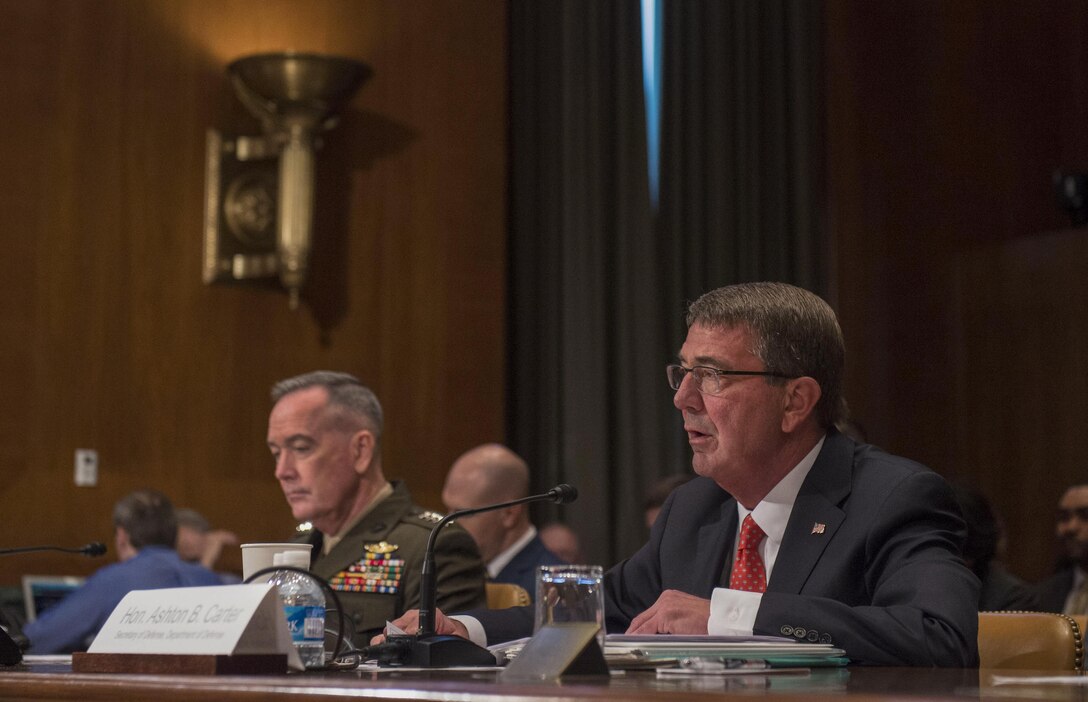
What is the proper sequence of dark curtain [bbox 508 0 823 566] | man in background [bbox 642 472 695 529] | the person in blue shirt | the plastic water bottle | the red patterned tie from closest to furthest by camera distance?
the plastic water bottle, the red patterned tie, the person in blue shirt, man in background [bbox 642 472 695 529], dark curtain [bbox 508 0 823 566]

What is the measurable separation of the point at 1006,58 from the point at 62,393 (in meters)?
4.94

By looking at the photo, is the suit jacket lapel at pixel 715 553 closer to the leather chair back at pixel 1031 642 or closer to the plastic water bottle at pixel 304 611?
the leather chair back at pixel 1031 642

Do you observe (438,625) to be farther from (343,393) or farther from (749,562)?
(343,393)

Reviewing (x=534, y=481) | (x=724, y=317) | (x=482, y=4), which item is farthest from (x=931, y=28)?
(x=724, y=317)

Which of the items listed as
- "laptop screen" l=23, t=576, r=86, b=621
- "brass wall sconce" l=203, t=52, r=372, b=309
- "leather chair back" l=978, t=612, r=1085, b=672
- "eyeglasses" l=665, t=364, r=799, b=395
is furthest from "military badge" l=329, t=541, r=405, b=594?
"brass wall sconce" l=203, t=52, r=372, b=309

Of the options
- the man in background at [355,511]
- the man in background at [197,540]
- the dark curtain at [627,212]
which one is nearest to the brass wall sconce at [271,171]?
the man in background at [197,540]

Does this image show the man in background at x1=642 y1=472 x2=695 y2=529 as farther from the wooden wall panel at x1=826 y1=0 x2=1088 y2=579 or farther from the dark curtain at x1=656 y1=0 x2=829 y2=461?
the wooden wall panel at x1=826 y1=0 x2=1088 y2=579

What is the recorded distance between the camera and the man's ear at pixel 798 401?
283 cm

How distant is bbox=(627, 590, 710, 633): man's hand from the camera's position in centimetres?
226

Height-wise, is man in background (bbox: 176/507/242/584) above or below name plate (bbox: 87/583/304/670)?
below

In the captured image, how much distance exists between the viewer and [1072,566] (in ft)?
19.5

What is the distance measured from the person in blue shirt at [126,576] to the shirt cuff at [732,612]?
3.00m

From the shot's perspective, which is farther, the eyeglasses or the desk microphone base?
the eyeglasses

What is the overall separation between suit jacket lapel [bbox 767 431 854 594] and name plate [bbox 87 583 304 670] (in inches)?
39.6
